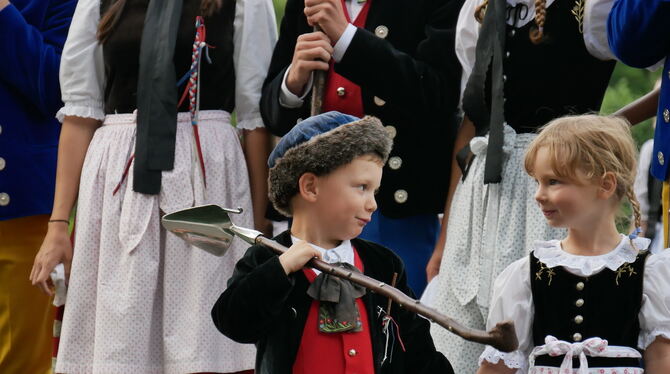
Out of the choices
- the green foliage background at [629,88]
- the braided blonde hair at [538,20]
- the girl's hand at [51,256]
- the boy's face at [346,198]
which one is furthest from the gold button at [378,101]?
the green foliage background at [629,88]

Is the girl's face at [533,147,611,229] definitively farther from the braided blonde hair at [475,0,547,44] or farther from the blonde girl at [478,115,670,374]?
the braided blonde hair at [475,0,547,44]

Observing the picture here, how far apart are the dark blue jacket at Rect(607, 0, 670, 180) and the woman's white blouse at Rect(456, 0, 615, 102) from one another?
0.22 m

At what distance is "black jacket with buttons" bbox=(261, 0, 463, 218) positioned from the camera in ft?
14.3

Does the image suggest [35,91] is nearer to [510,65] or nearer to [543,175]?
[510,65]

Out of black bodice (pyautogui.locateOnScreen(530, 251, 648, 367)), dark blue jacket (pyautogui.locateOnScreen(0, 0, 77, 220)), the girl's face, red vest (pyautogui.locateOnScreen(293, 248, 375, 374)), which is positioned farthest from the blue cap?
dark blue jacket (pyautogui.locateOnScreen(0, 0, 77, 220))

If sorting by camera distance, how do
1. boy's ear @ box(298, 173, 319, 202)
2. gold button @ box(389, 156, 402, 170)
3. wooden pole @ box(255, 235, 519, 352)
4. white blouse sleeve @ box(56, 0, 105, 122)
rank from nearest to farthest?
wooden pole @ box(255, 235, 519, 352)
boy's ear @ box(298, 173, 319, 202)
gold button @ box(389, 156, 402, 170)
white blouse sleeve @ box(56, 0, 105, 122)

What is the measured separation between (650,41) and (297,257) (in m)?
1.24

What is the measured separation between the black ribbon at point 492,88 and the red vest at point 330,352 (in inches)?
36.1

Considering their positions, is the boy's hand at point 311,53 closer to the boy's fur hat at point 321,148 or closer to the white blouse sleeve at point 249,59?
the white blouse sleeve at point 249,59

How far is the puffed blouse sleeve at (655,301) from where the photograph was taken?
11.0ft

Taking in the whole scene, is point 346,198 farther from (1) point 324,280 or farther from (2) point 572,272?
(2) point 572,272

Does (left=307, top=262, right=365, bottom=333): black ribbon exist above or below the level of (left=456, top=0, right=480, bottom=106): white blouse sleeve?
below

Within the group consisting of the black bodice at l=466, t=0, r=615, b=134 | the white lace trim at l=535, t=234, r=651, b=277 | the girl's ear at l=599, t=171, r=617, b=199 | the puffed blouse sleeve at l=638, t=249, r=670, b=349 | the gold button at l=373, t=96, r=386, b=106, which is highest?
the black bodice at l=466, t=0, r=615, b=134

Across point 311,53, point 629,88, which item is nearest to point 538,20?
point 311,53
